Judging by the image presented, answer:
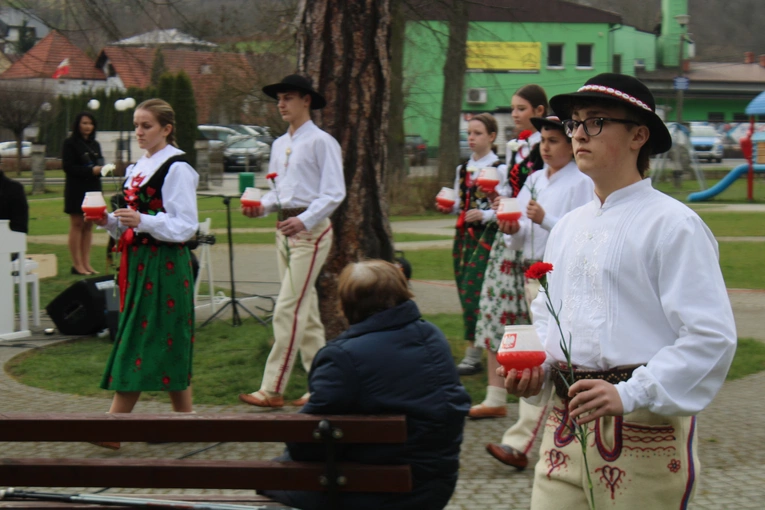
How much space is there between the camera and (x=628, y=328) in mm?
2547

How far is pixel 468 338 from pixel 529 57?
2049 inches

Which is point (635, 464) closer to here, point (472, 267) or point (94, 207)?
point (94, 207)

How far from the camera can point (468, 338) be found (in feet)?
23.6

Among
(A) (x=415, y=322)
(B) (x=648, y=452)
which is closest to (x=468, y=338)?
(A) (x=415, y=322)

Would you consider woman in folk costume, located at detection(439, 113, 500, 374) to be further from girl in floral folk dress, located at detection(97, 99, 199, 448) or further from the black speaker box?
the black speaker box

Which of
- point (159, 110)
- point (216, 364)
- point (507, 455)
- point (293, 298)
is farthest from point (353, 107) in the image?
point (507, 455)

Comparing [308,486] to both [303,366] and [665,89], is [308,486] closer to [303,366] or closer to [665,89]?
[303,366]

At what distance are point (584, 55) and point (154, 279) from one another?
5718 cm

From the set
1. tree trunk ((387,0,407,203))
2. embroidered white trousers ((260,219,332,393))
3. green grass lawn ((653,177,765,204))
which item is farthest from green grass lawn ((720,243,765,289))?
green grass lawn ((653,177,765,204))

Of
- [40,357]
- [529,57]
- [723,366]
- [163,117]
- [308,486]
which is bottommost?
[40,357]

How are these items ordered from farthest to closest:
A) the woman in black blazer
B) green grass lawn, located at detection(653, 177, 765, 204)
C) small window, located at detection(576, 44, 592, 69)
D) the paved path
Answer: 1. small window, located at detection(576, 44, 592, 69)
2. green grass lawn, located at detection(653, 177, 765, 204)
3. the woman in black blazer
4. the paved path

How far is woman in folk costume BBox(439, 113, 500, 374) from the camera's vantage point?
266 inches

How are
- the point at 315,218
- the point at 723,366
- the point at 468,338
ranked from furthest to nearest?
the point at 468,338 < the point at 315,218 < the point at 723,366

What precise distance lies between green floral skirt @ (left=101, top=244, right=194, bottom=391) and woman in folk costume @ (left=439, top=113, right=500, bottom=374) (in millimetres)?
2066
